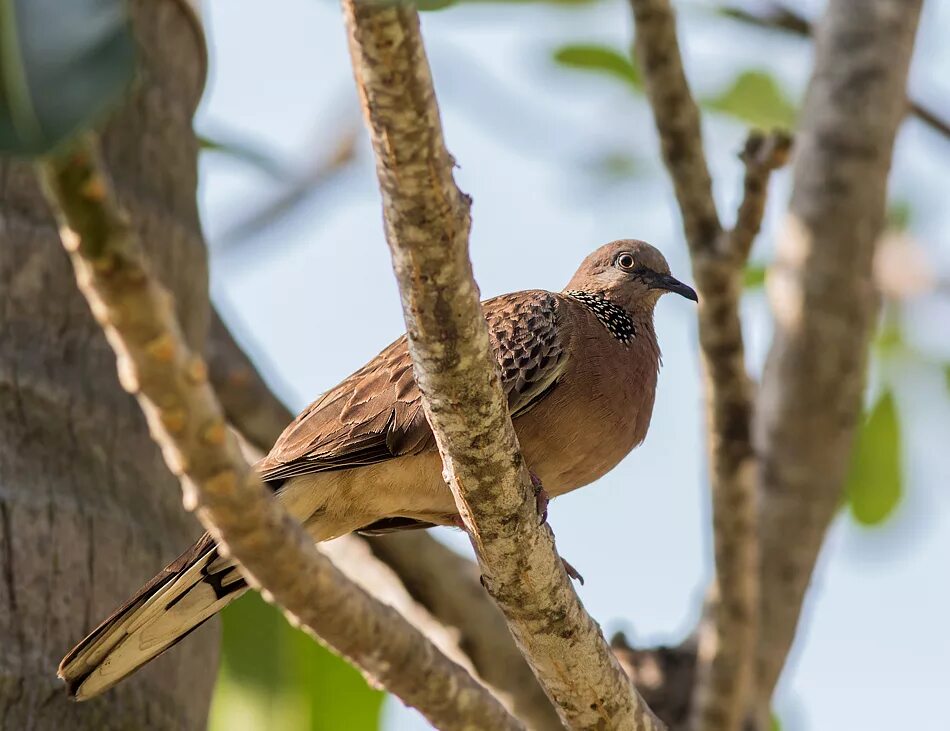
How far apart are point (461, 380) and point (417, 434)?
1.24m

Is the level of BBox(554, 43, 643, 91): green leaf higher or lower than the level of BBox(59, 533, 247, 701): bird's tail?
higher

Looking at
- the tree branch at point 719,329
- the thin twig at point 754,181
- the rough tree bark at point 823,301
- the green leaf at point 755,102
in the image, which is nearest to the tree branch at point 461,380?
the tree branch at point 719,329

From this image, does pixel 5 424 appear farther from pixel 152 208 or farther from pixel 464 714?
pixel 464 714

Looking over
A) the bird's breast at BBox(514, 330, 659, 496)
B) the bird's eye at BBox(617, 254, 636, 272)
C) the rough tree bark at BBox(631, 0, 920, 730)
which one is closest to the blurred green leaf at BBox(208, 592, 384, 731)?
the bird's breast at BBox(514, 330, 659, 496)

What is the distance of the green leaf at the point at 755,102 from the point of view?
659 centimetres

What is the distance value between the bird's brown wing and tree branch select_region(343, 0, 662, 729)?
0.89 m

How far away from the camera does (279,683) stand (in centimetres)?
523

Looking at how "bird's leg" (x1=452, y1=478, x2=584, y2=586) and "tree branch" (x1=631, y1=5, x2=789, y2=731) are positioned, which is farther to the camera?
"tree branch" (x1=631, y1=5, x2=789, y2=731)

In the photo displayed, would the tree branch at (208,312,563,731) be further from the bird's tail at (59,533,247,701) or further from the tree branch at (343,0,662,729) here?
the tree branch at (343,0,662,729)

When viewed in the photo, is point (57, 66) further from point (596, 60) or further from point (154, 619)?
point (596, 60)

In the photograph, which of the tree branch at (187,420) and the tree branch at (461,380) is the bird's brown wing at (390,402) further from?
the tree branch at (187,420)

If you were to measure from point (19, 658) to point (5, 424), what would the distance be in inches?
30.0

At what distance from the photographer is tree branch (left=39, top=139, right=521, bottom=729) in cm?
189

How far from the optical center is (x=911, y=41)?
19.3 feet
